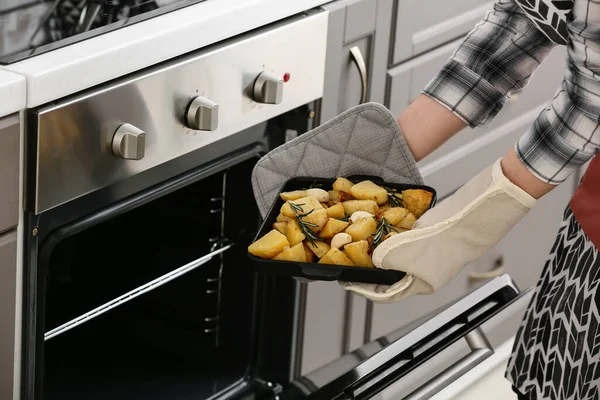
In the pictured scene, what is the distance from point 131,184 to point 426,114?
41 centimetres

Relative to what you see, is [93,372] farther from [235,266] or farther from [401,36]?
[401,36]

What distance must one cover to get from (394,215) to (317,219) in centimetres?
10

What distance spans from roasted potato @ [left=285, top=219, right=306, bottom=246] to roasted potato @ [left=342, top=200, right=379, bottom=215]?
0.29ft

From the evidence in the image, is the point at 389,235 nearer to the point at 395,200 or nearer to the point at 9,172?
the point at 395,200

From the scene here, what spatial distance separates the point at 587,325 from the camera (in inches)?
47.4

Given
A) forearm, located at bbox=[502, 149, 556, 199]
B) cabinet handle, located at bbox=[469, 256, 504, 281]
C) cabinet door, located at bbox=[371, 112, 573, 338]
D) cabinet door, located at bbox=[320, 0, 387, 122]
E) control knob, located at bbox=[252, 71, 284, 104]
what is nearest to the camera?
forearm, located at bbox=[502, 149, 556, 199]

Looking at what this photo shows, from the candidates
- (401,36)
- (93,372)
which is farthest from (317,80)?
(93,372)

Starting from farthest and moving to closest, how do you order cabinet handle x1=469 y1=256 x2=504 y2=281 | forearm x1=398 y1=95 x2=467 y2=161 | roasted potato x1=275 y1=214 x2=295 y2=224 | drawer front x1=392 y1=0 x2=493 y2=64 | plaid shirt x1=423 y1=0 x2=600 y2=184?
cabinet handle x1=469 y1=256 x2=504 y2=281
drawer front x1=392 y1=0 x2=493 y2=64
forearm x1=398 y1=95 x2=467 y2=161
roasted potato x1=275 y1=214 x2=295 y2=224
plaid shirt x1=423 y1=0 x2=600 y2=184

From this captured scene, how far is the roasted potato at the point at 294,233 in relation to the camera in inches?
47.9

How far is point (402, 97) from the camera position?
6.06 feet

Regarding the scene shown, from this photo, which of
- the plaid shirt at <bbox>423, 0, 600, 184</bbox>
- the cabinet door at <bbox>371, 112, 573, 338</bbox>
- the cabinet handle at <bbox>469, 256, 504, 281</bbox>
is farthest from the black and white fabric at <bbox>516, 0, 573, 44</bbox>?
the cabinet handle at <bbox>469, 256, 504, 281</bbox>

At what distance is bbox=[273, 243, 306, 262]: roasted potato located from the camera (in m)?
1.20

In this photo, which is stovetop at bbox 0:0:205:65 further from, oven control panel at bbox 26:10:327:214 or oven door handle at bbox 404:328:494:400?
oven door handle at bbox 404:328:494:400

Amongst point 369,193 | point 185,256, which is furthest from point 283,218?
point 185,256
